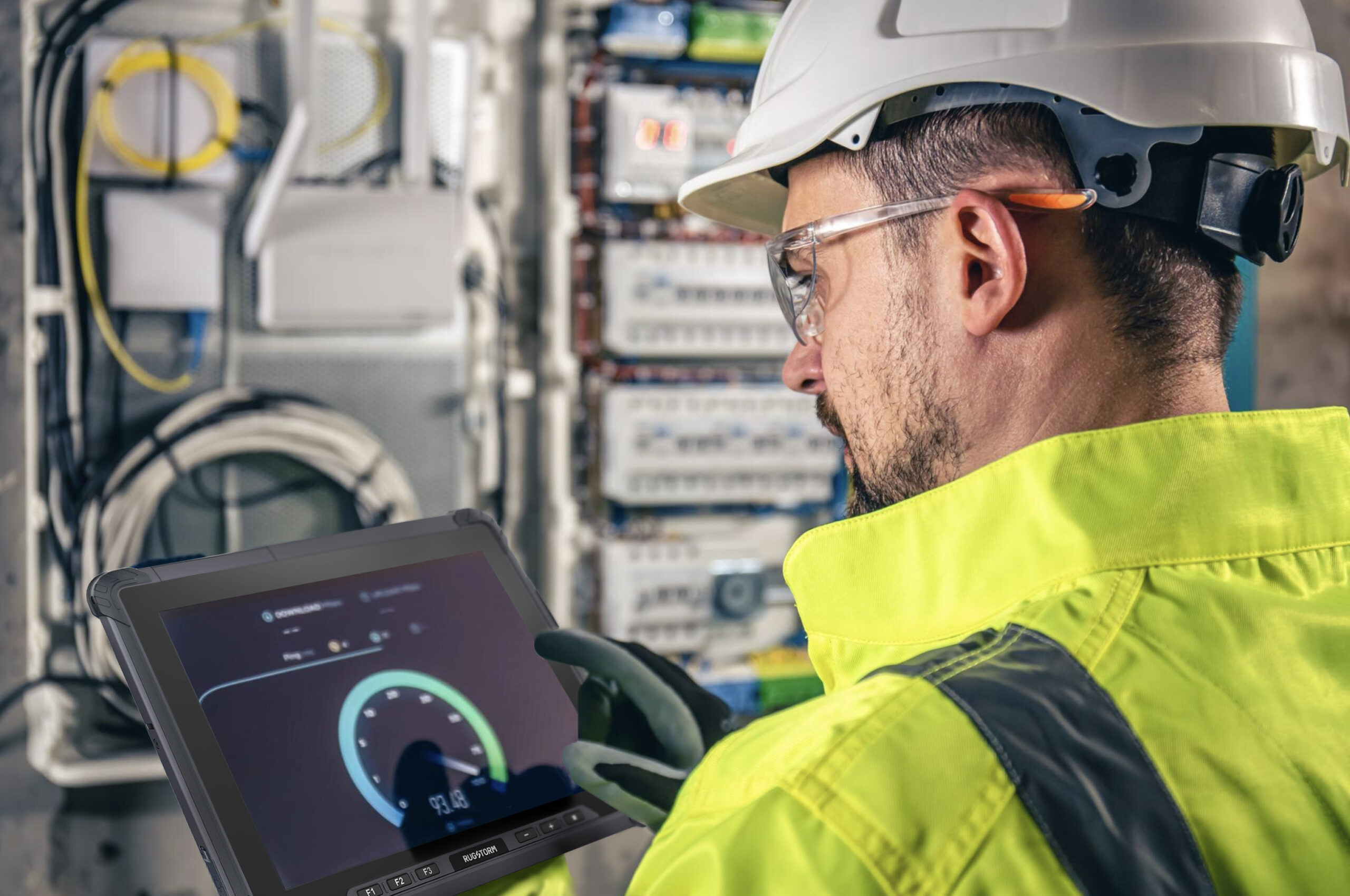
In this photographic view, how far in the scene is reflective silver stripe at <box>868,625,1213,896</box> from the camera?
0.51m

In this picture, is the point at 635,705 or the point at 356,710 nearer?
the point at 356,710

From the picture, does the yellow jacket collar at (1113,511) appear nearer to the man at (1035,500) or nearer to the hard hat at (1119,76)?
the man at (1035,500)

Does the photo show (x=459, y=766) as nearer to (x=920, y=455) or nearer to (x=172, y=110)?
(x=920, y=455)

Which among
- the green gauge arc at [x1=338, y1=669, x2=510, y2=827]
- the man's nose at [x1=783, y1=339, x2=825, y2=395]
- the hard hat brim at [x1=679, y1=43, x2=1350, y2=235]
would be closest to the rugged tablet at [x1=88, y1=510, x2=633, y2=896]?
the green gauge arc at [x1=338, y1=669, x2=510, y2=827]

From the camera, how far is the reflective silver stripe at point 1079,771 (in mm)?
510

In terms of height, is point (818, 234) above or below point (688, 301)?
above

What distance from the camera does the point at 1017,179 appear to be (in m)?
0.77

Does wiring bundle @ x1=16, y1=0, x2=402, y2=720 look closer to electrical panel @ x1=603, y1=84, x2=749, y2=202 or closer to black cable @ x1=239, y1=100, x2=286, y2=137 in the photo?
black cable @ x1=239, y1=100, x2=286, y2=137

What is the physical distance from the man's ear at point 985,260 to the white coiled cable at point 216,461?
1749 millimetres

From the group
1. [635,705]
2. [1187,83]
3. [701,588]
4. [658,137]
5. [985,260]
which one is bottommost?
[701,588]

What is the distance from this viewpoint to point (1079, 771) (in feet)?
1.73

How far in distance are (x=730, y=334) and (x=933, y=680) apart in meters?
2.03

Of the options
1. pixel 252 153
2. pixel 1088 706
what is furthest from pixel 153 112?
pixel 1088 706

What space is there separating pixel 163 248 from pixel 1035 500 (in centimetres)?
203
